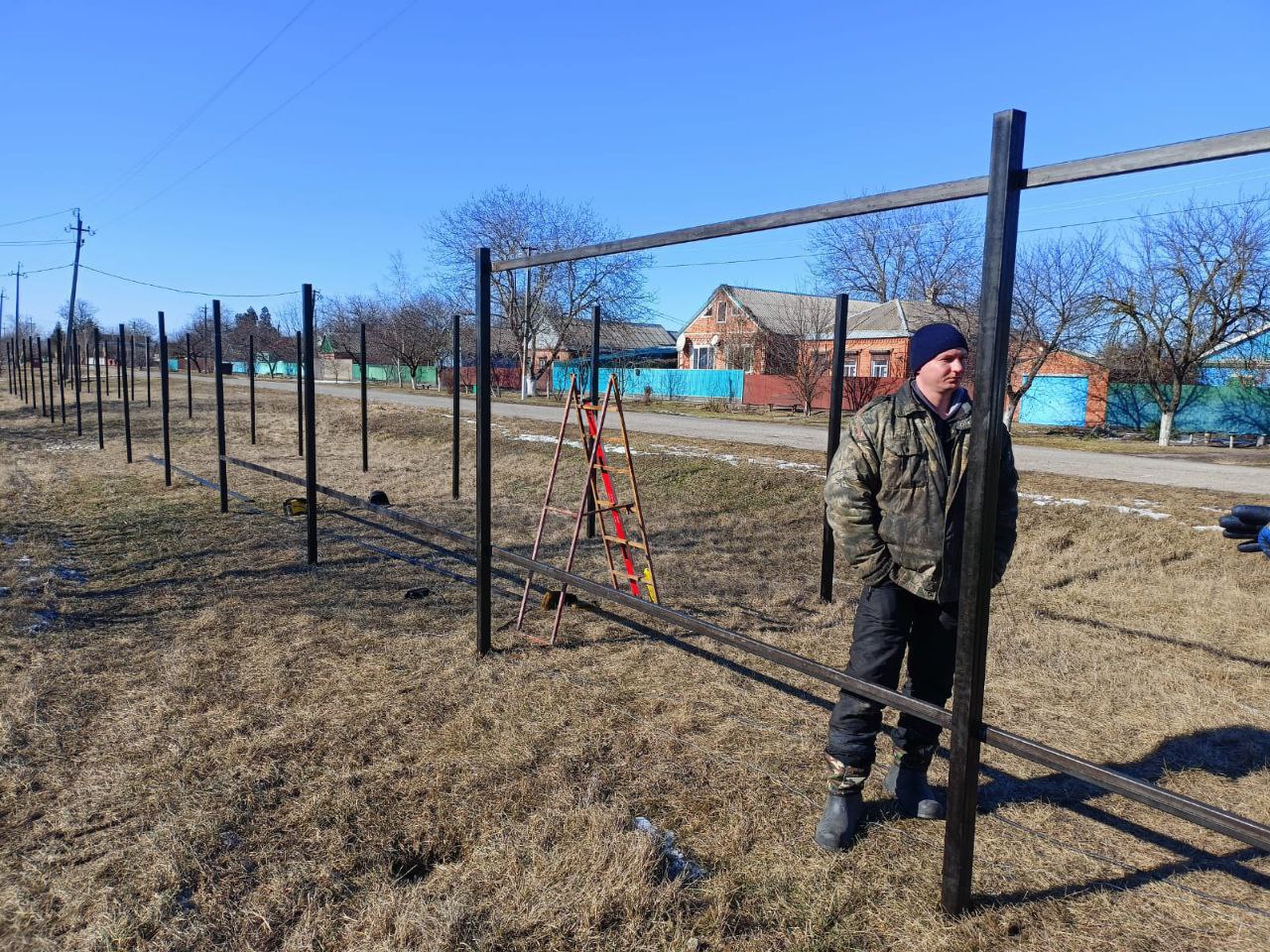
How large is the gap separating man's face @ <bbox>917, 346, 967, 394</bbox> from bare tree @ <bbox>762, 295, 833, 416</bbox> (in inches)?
893

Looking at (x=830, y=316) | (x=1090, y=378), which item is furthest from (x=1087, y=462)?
(x=830, y=316)

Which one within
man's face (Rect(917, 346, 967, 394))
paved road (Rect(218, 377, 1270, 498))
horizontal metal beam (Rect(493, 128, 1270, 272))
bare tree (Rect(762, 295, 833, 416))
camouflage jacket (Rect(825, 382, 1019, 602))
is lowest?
paved road (Rect(218, 377, 1270, 498))

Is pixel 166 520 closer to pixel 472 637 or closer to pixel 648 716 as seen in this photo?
pixel 472 637

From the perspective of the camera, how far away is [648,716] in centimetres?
356

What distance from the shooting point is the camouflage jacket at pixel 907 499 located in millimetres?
2396

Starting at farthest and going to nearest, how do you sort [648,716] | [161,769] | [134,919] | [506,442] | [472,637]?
1. [506,442]
2. [472,637]
3. [648,716]
4. [161,769]
5. [134,919]

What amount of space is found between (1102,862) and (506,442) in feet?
37.2

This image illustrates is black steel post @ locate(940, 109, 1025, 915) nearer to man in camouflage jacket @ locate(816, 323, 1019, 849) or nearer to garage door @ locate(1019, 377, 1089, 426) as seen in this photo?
man in camouflage jacket @ locate(816, 323, 1019, 849)

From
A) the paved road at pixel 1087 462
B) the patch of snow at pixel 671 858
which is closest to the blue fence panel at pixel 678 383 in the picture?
the paved road at pixel 1087 462

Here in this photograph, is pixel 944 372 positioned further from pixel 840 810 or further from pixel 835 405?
pixel 835 405

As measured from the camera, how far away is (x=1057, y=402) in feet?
80.7

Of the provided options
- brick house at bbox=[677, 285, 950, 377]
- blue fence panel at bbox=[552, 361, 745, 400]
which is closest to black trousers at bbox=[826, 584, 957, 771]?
brick house at bbox=[677, 285, 950, 377]

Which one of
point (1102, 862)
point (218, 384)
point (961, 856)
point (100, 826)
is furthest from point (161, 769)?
point (218, 384)

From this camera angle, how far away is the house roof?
96.3ft
